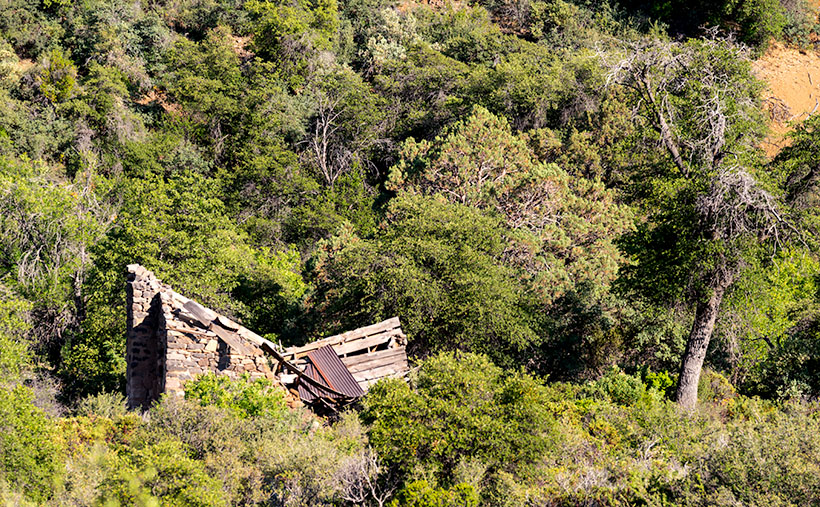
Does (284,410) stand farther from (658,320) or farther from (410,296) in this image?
(658,320)

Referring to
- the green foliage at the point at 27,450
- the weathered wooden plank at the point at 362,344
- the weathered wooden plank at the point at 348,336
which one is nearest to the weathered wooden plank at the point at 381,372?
the weathered wooden plank at the point at 362,344

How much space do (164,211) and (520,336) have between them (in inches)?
541

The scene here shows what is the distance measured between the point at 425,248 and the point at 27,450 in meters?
12.8

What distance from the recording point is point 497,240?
25781mm

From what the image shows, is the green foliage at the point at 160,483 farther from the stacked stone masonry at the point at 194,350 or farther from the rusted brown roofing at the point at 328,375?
the rusted brown roofing at the point at 328,375

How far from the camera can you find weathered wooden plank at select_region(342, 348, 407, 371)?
65.5 feet

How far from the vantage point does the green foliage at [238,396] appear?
15.7m

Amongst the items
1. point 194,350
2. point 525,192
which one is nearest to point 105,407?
point 194,350

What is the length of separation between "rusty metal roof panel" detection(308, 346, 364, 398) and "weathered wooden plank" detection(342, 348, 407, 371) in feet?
2.13

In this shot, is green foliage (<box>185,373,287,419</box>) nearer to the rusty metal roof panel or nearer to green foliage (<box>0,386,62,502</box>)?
the rusty metal roof panel

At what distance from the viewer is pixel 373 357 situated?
66.7ft

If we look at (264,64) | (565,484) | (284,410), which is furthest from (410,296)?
(264,64)

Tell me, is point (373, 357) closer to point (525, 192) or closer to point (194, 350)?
point (194, 350)

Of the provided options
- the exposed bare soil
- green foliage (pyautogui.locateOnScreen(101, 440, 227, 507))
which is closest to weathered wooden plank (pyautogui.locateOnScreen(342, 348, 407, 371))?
green foliage (pyautogui.locateOnScreen(101, 440, 227, 507))
